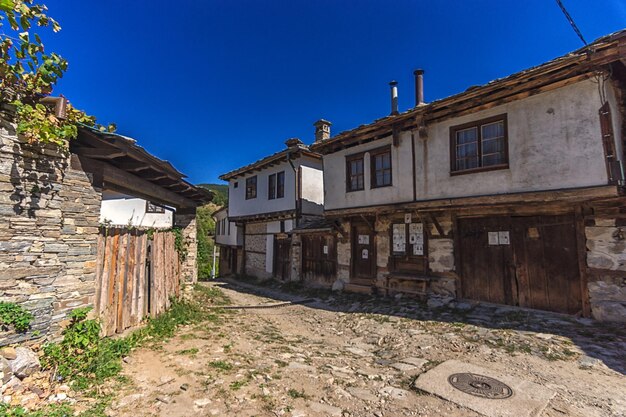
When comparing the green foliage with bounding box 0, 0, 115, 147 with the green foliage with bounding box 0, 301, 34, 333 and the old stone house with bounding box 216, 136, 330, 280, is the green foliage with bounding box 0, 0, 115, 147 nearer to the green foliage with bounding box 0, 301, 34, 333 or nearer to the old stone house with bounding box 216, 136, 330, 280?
the green foliage with bounding box 0, 301, 34, 333

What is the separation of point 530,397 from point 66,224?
6614 millimetres

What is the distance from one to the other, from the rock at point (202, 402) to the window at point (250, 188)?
15708 mm

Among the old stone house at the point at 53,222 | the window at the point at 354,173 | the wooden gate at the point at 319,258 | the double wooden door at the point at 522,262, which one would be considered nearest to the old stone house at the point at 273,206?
the wooden gate at the point at 319,258

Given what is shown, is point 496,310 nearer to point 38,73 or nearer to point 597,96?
point 597,96

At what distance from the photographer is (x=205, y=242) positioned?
29047 mm

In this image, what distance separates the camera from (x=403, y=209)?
10.2 meters

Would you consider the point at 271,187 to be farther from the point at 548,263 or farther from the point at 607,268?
the point at 607,268

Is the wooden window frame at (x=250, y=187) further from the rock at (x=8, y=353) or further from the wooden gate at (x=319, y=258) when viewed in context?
the rock at (x=8, y=353)

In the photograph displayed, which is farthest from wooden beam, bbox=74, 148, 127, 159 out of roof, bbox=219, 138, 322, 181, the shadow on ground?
roof, bbox=219, 138, 322, 181

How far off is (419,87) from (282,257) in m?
10.3

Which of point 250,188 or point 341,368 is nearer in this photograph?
point 341,368

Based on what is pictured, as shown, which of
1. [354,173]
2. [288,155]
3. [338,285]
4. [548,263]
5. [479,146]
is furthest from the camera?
A: [288,155]

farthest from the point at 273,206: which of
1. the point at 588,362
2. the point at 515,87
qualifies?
the point at 588,362

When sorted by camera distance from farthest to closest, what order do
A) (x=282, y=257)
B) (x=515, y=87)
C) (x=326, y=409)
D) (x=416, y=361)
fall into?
(x=282, y=257), (x=515, y=87), (x=416, y=361), (x=326, y=409)
